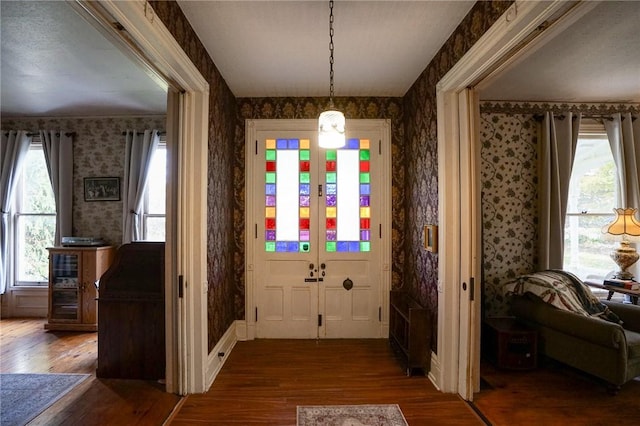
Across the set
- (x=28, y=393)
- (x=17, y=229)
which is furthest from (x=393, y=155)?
(x=17, y=229)

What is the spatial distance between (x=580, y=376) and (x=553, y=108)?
2.98 meters

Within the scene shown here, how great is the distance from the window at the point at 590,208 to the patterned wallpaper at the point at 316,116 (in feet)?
7.51

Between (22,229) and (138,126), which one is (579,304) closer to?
(138,126)

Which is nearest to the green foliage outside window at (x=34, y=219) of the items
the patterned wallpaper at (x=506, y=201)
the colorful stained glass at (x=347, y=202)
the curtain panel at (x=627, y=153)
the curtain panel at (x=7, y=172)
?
the curtain panel at (x=7, y=172)

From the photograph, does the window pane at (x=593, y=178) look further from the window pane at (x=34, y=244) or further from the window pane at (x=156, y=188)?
the window pane at (x=34, y=244)

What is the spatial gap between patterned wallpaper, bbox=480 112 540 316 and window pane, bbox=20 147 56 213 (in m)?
6.04

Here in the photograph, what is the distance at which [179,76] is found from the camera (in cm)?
217

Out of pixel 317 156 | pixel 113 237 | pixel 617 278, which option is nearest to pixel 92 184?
pixel 113 237

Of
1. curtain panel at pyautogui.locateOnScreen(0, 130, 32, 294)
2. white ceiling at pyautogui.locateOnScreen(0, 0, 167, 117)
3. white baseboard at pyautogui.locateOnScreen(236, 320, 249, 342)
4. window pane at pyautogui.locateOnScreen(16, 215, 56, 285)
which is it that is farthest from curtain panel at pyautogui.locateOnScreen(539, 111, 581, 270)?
curtain panel at pyautogui.locateOnScreen(0, 130, 32, 294)

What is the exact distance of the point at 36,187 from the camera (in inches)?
175

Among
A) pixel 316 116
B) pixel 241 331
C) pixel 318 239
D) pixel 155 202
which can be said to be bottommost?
pixel 241 331

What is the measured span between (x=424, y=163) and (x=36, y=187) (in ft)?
17.8

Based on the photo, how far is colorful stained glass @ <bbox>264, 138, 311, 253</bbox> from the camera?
353 centimetres

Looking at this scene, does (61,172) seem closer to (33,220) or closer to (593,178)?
(33,220)
